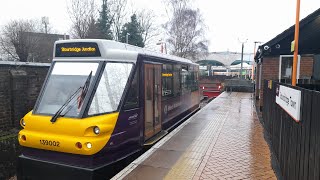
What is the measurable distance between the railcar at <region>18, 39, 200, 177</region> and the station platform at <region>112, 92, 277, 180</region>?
0.59m

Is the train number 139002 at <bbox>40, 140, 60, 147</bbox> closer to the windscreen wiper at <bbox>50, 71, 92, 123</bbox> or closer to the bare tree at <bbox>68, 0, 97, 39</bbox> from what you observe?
the windscreen wiper at <bbox>50, 71, 92, 123</bbox>

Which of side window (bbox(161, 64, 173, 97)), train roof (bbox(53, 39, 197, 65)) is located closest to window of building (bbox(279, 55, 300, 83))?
side window (bbox(161, 64, 173, 97))

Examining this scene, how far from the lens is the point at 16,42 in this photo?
32.8m

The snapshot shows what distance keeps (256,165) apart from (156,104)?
347 cm

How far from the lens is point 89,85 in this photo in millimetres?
5902

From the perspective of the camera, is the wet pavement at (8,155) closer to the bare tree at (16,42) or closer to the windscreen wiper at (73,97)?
the windscreen wiper at (73,97)

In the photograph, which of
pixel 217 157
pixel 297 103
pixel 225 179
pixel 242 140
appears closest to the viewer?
pixel 297 103

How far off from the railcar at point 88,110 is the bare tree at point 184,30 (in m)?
33.2

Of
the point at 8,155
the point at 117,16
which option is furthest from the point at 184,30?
the point at 8,155

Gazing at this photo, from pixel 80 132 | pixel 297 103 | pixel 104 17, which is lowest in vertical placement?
pixel 80 132

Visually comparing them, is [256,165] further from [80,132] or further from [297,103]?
[80,132]

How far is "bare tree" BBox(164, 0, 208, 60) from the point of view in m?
39.9

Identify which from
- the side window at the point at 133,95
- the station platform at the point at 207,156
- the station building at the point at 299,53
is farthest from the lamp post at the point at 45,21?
the side window at the point at 133,95

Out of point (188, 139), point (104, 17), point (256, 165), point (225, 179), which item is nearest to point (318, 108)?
point (225, 179)
